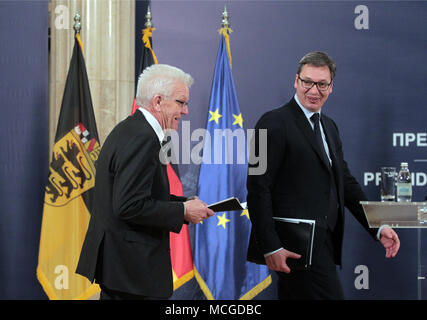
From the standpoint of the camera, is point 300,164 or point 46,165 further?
point 46,165

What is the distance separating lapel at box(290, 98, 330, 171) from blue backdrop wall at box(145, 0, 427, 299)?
1.92 metres

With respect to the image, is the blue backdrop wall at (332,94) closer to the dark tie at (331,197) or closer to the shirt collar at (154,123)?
the dark tie at (331,197)

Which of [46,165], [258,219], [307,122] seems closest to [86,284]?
[46,165]

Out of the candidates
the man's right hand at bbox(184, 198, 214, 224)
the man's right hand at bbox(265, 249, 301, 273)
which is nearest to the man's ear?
the man's right hand at bbox(184, 198, 214, 224)

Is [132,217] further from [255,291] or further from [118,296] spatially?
[255,291]

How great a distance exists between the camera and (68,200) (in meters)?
3.76

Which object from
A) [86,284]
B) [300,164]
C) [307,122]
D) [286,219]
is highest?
[307,122]

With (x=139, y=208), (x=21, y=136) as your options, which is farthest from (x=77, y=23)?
(x=139, y=208)

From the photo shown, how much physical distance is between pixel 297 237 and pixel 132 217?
78 centimetres

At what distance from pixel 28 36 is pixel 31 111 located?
61cm

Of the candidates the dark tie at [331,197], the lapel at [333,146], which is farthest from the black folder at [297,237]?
the lapel at [333,146]

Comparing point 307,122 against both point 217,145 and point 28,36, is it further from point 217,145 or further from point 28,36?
point 28,36
